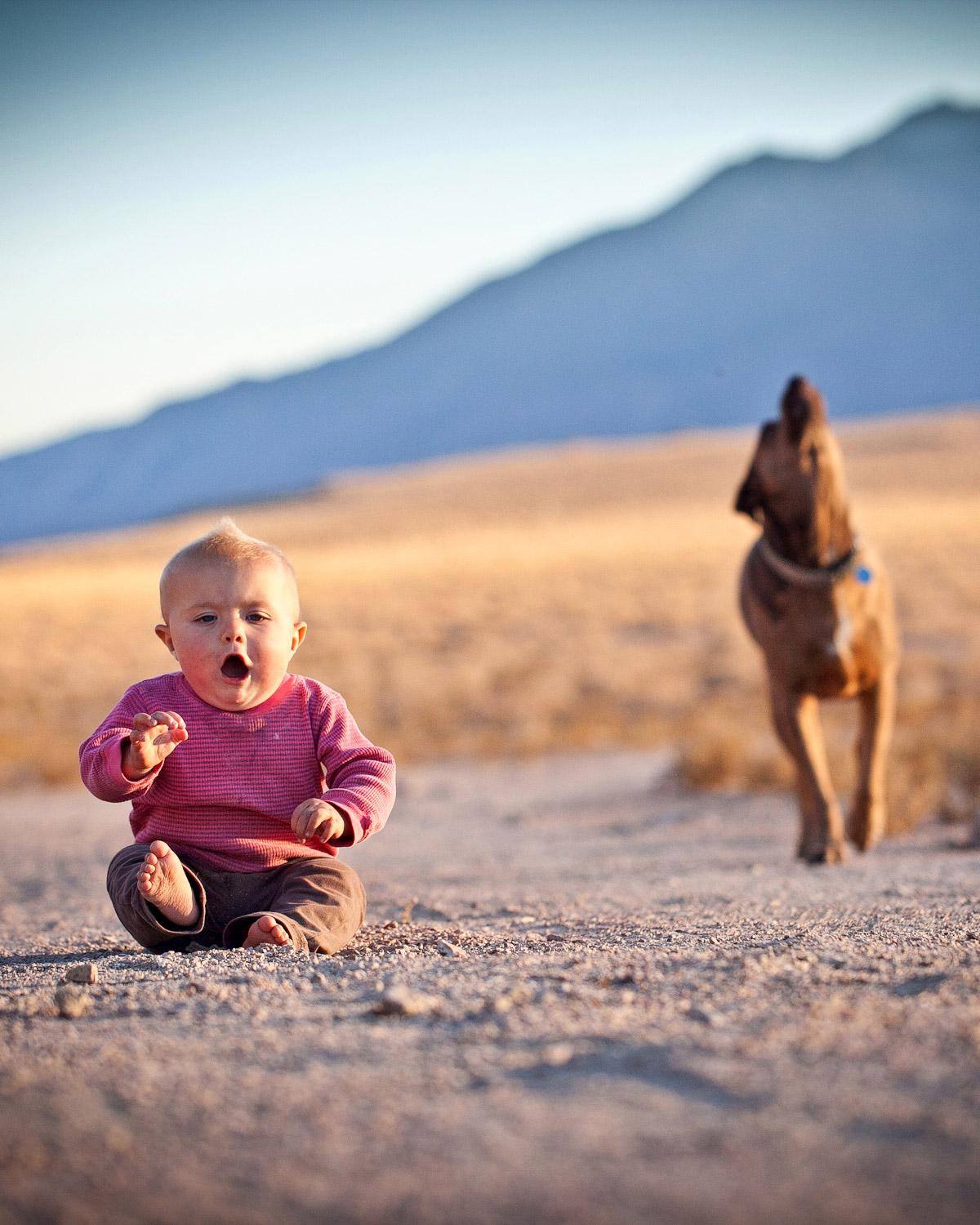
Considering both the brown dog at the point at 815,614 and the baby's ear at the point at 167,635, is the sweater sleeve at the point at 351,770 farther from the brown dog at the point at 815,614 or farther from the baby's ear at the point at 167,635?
the brown dog at the point at 815,614

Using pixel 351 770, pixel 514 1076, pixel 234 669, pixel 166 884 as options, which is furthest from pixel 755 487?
pixel 514 1076

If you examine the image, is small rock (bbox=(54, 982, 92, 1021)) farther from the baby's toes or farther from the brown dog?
the brown dog

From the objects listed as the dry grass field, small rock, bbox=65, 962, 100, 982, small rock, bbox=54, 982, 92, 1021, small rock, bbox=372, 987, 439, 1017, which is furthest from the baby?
the dry grass field

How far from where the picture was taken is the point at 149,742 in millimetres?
3713

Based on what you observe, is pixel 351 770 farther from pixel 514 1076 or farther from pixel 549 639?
pixel 549 639

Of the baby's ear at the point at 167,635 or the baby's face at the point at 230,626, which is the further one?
the baby's ear at the point at 167,635

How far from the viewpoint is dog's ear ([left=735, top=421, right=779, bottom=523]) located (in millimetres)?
7094

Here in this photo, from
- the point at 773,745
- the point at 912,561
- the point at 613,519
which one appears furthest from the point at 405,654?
the point at 613,519

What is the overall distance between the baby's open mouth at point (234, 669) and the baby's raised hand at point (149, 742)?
10.2 inches

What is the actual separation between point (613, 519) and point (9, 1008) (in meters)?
66.9

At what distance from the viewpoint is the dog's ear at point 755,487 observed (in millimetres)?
7094

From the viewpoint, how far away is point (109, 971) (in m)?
3.61

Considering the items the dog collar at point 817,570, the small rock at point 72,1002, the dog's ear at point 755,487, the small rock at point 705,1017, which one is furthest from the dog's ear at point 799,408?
the small rock at point 72,1002

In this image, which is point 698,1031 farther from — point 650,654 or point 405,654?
point 405,654
